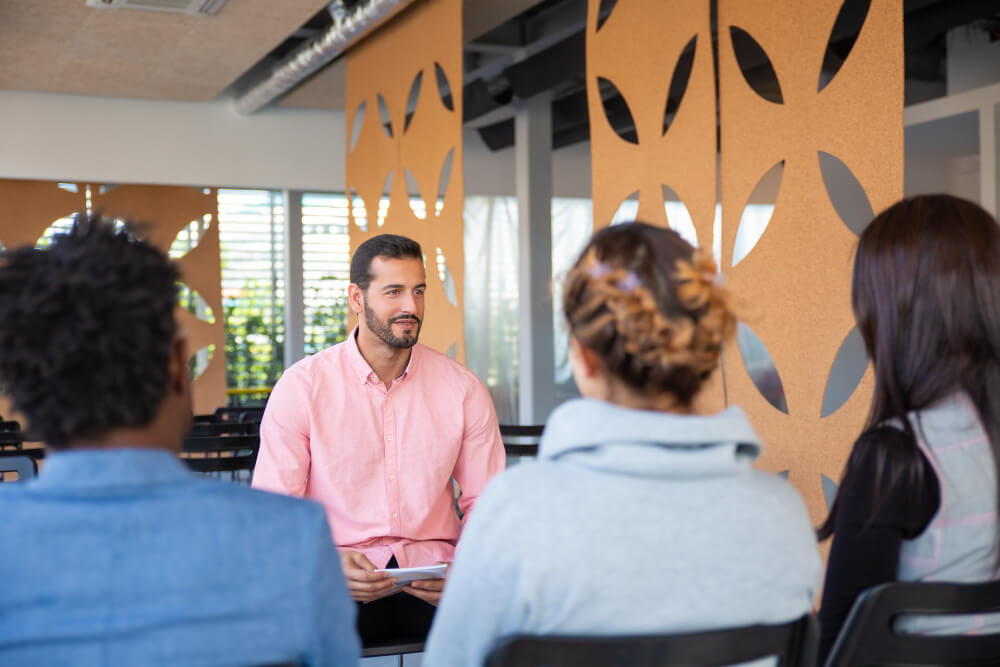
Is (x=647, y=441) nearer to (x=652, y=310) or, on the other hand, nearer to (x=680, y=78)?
(x=652, y=310)

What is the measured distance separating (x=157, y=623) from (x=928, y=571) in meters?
1.05

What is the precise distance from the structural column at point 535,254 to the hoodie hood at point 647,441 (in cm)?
619

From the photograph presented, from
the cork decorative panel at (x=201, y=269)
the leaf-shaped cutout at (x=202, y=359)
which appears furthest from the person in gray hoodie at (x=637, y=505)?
the leaf-shaped cutout at (x=202, y=359)

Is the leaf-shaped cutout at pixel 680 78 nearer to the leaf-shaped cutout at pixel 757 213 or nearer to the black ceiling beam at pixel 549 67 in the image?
the black ceiling beam at pixel 549 67

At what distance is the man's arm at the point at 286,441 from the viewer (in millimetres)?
2623

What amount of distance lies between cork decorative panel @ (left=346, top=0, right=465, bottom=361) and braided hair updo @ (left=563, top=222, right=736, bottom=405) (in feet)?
13.5

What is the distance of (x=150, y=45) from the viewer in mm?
6488

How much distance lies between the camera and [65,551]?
1.05 metres

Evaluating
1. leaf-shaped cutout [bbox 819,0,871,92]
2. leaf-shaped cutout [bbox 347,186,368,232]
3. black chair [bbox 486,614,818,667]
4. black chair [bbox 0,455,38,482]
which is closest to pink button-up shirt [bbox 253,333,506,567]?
black chair [bbox 0,455,38,482]

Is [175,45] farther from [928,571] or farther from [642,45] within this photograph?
[928,571]

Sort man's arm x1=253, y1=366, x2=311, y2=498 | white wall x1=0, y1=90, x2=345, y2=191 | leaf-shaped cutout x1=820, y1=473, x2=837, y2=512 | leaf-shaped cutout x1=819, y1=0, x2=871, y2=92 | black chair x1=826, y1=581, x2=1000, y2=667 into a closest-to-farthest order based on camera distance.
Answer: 1. black chair x1=826, y1=581, x2=1000, y2=667
2. man's arm x1=253, y1=366, x2=311, y2=498
3. leaf-shaped cutout x1=820, y1=473, x2=837, y2=512
4. leaf-shaped cutout x1=819, y1=0, x2=871, y2=92
5. white wall x1=0, y1=90, x2=345, y2=191

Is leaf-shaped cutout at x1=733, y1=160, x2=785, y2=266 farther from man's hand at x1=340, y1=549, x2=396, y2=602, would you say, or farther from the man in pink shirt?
man's hand at x1=340, y1=549, x2=396, y2=602

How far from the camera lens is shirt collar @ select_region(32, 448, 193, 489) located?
107cm

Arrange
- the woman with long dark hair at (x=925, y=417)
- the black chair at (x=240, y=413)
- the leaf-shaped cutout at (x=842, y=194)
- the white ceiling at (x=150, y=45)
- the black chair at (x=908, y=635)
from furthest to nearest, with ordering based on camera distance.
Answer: the leaf-shaped cutout at (x=842, y=194)
the black chair at (x=240, y=413)
the white ceiling at (x=150, y=45)
the woman with long dark hair at (x=925, y=417)
the black chair at (x=908, y=635)
